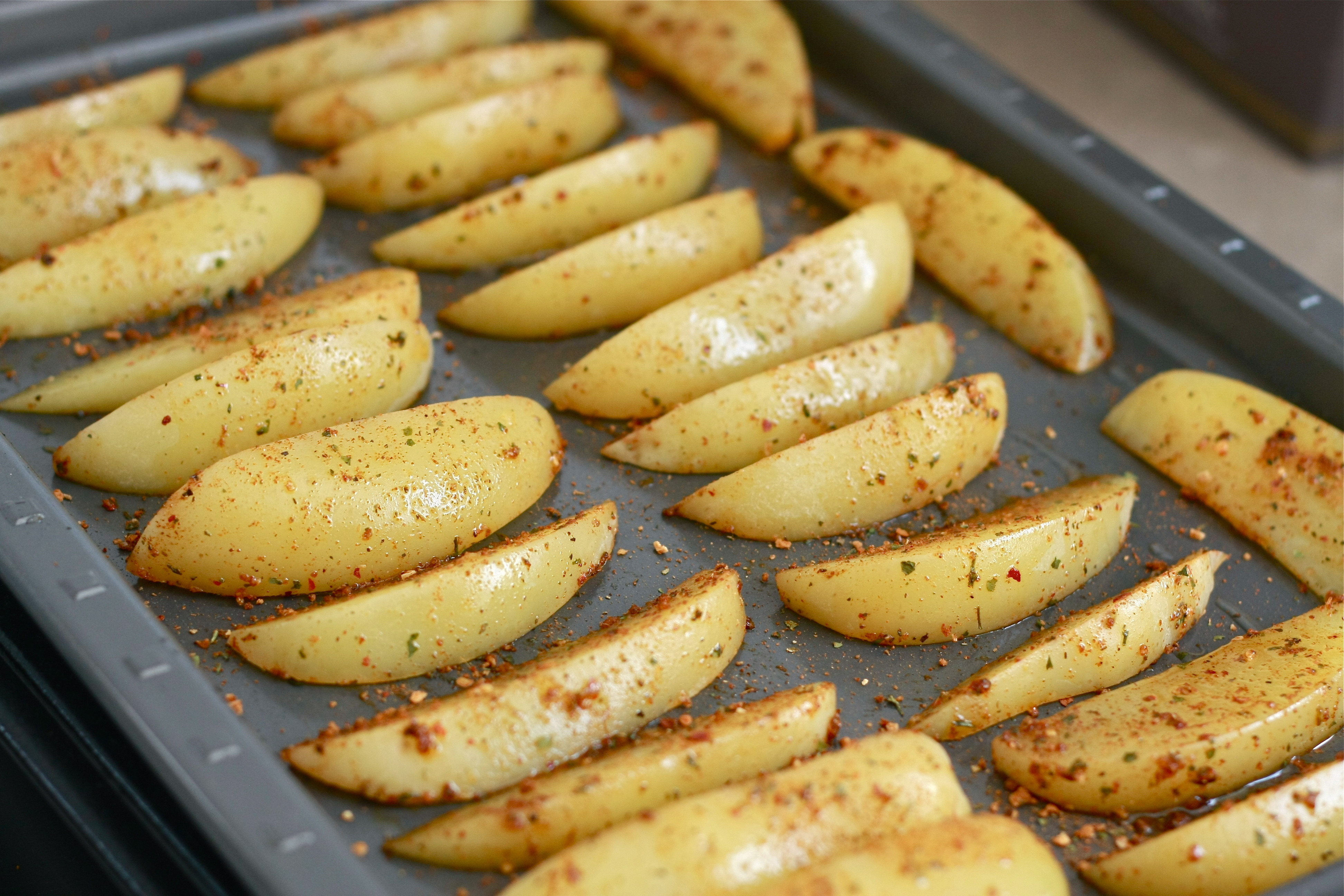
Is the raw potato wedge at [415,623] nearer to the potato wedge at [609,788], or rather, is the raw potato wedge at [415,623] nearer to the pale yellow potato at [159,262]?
the potato wedge at [609,788]

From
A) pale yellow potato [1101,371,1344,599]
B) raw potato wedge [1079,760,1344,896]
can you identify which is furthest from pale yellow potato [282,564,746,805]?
pale yellow potato [1101,371,1344,599]

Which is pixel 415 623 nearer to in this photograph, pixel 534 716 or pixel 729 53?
pixel 534 716

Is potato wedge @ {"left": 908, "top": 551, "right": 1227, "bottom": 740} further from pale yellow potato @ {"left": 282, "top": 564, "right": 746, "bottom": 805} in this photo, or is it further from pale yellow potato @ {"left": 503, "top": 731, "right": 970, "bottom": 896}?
pale yellow potato @ {"left": 282, "top": 564, "right": 746, "bottom": 805}

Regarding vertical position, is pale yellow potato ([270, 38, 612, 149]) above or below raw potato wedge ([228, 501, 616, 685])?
above

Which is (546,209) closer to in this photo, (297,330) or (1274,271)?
(297,330)

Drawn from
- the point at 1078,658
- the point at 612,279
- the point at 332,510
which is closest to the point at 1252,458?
the point at 1078,658

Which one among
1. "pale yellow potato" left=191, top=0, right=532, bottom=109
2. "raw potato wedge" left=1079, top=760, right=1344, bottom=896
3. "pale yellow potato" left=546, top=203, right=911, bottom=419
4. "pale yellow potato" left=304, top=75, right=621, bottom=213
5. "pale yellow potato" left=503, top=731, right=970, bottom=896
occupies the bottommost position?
"raw potato wedge" left=1079, top=760, right=1344, bottom=896

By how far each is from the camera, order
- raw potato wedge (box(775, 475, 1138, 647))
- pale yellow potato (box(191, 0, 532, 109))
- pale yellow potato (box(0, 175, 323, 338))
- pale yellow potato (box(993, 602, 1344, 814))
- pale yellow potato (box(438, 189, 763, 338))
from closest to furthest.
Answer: pale yellow potato (box(993, 602, 1344, 814))
raw potato wedge (box(775, 475, 1138, 647))
pale yellow potato (box(0, 175, 323, 338))
pale yellow potato (box(438, 189, 763, 338))
pale yellow potato (box(191, 0, 532, 109))
